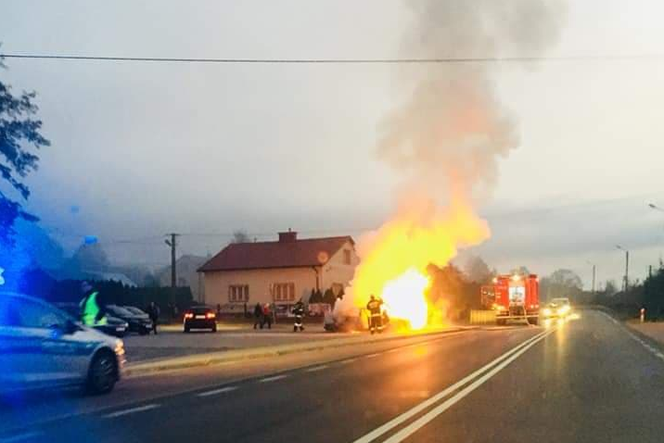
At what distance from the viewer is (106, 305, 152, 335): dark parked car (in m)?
40.8

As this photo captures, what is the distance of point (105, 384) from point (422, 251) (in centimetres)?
2858

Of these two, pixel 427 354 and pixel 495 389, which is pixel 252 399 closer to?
pixel 495 389

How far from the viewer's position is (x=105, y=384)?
49.5ft

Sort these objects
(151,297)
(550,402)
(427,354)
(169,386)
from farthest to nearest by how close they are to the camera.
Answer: (151,297), (427,354), (169,386), (550,402)

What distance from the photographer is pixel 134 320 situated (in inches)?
1617

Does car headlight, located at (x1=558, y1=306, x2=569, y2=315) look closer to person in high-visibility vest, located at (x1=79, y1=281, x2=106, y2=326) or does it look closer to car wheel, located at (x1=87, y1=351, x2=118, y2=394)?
person in high-visibility vest, located at (x1=79, y1=281, x2=106, y2=326)

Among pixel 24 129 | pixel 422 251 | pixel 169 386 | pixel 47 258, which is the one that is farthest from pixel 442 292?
pixel 169 386

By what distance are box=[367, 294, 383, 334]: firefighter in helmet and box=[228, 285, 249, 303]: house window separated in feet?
119

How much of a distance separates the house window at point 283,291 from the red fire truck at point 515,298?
78.4 ft

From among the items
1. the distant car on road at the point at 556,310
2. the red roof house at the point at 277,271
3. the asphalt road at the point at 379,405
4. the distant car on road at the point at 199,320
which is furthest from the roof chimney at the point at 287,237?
the asphalt road at the point at 379,405

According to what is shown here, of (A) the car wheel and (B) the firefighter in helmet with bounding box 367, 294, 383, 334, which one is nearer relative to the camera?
(A) the car wheel

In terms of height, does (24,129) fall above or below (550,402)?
above

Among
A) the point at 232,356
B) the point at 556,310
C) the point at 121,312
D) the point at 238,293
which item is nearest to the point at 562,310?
the point at 556,310

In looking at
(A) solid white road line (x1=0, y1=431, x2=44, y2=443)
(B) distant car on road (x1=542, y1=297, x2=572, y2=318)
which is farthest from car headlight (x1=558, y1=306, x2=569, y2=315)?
(A) solid white road line (x1=0, y1=431, x2=44, y2=443)
